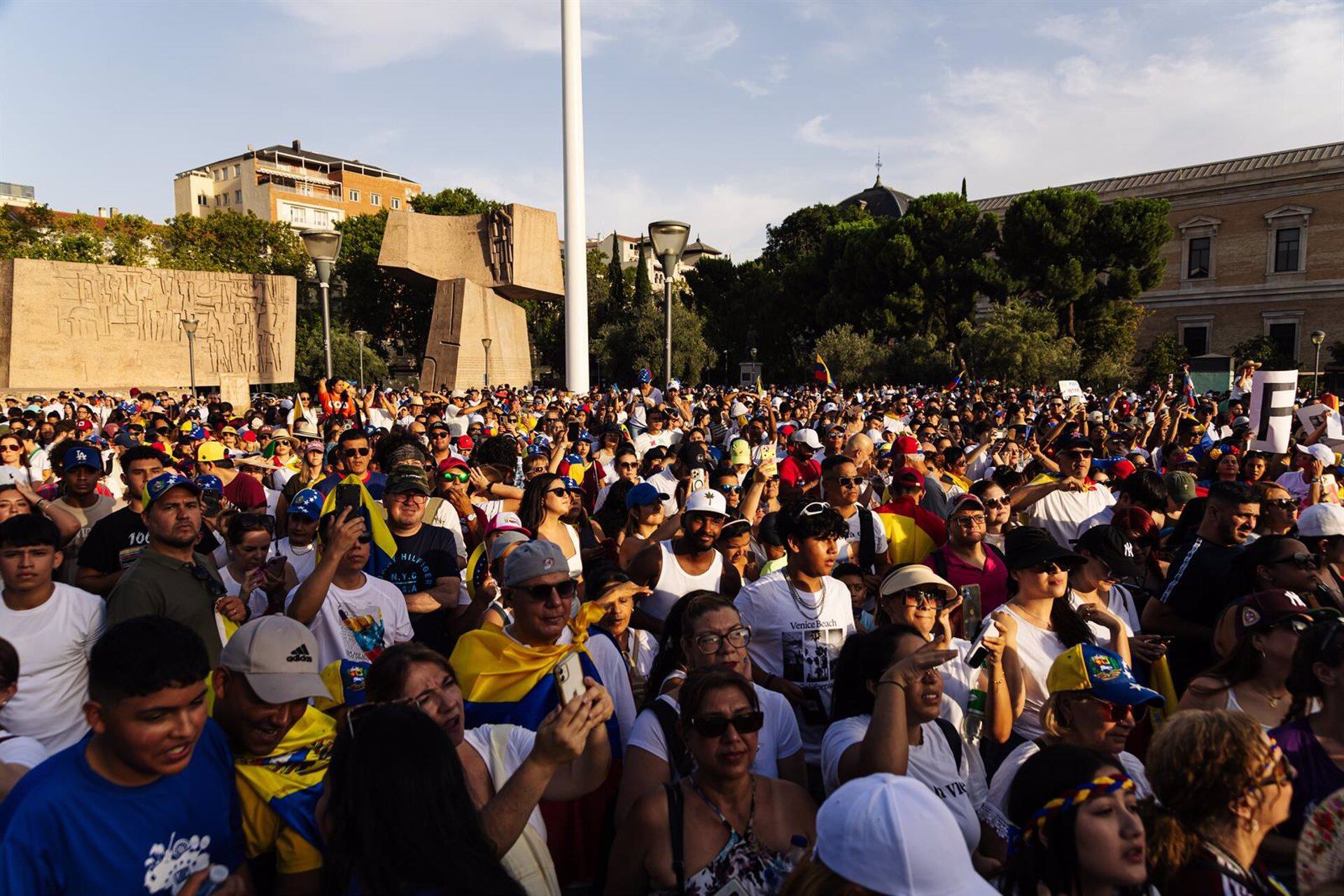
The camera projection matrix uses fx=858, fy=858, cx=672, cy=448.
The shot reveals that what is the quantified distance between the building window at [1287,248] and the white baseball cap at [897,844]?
54.1 metres

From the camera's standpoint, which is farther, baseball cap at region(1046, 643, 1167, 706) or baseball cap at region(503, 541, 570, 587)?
baseball cap at region(503, 541, 570, 587)

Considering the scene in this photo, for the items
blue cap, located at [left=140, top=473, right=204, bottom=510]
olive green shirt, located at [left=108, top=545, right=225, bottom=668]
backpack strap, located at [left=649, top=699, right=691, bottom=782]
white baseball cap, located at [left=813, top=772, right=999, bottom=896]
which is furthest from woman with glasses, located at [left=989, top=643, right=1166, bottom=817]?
blue cap, located at [left=140, top=473, right=204, bottom=510]

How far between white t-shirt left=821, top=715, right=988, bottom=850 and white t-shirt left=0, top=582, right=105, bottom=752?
107 inches

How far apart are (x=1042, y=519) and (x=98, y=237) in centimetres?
4930

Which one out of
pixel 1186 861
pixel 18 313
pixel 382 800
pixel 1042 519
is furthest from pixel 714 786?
pixel 18 313

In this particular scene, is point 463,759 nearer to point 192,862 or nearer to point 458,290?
point 192,862

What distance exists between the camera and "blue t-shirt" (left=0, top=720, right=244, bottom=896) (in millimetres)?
1911

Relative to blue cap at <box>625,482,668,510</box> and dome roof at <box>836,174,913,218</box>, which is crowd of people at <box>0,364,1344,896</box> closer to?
blue cap at <box>625,482,668,510</box>

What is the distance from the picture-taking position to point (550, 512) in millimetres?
4984

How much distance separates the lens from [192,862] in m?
2.09

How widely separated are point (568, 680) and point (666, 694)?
829 millimetres

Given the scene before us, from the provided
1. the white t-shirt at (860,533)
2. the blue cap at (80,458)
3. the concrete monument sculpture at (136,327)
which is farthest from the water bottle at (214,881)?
the concrete monument sculpture at (136,327)

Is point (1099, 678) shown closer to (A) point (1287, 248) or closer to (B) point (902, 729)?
(B) point (902, 729)

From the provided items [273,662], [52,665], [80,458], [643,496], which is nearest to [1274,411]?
[643,496]
